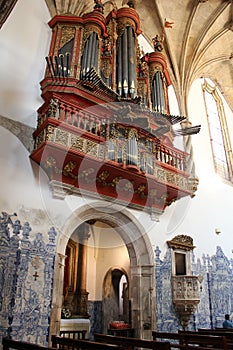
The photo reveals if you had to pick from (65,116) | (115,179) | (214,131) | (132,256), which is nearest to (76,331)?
(132,256)

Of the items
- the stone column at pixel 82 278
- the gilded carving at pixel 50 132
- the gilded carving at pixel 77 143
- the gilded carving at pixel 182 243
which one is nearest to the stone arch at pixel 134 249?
the gilded carving at pixel 182 243

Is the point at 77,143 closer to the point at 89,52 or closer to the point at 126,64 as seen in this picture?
the point at 89,52

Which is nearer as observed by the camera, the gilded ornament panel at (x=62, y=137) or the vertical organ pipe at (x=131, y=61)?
the gilded ornament panel at (x=62, y=137)

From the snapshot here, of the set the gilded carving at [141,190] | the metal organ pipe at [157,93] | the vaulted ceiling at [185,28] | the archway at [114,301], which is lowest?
the archway at [114,301]

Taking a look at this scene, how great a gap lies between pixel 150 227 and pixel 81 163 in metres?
3.07

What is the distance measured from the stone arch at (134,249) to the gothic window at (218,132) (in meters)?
5.97

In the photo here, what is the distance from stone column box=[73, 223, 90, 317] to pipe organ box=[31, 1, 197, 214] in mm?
2933

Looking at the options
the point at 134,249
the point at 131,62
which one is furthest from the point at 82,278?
the point at 131,62

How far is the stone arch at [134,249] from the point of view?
25.8 ft

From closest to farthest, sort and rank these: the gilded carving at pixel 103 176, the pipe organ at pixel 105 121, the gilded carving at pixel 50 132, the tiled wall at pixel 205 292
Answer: the gilded carving at pixel 50 132 < the pipe organ at pixel 105 121 < the gilded carving at pixel 103 176 < the tiled wall at pixel 205 292

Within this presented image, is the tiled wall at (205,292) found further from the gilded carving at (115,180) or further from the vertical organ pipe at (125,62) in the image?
the vertical organ pipe at (125,62)

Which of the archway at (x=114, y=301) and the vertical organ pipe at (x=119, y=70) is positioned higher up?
the vertical organ pipe at (x=119, y=70)

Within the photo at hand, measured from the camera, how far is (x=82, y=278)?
1092 cm

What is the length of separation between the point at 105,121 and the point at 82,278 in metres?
5.54
